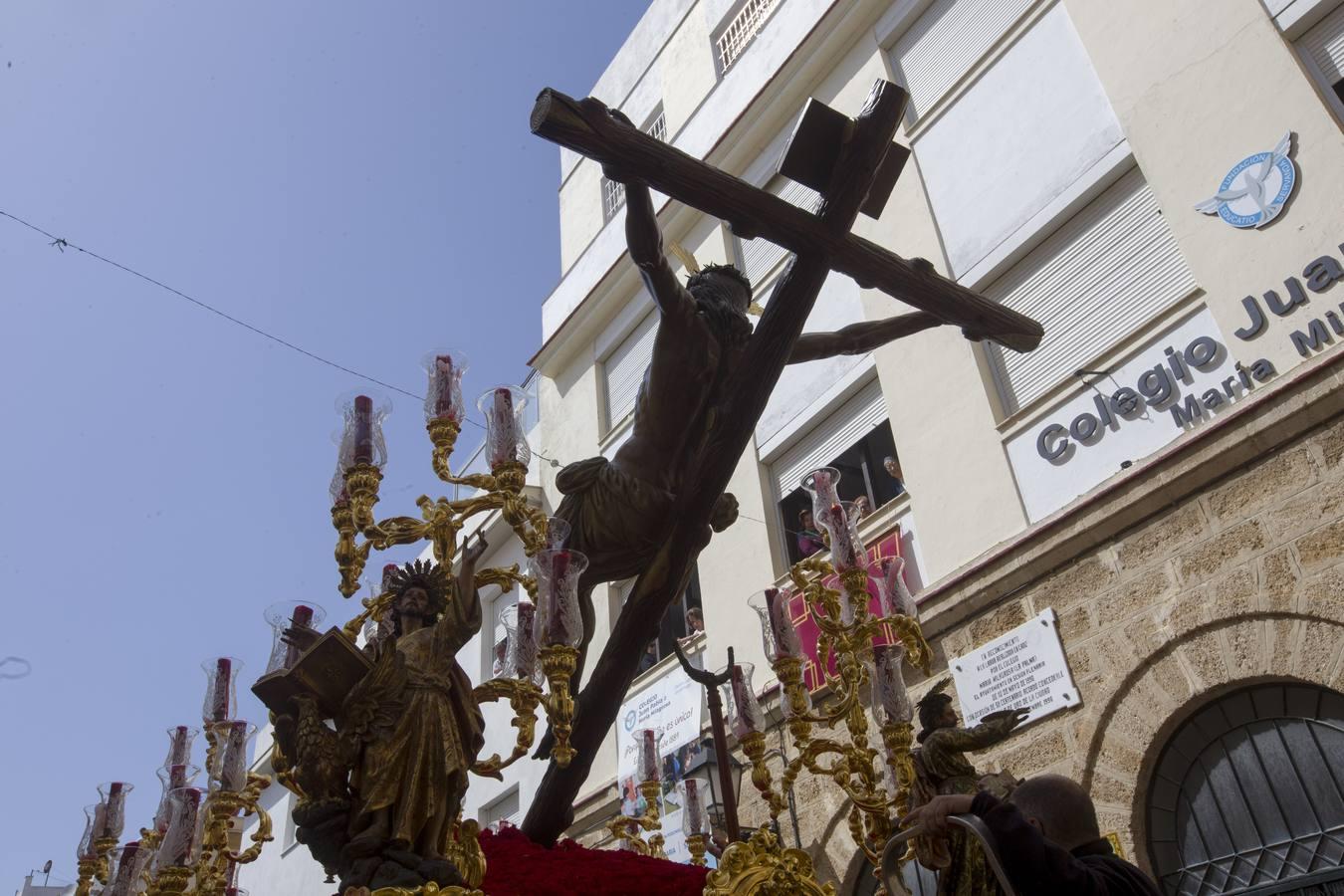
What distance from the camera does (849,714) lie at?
412 centimetres

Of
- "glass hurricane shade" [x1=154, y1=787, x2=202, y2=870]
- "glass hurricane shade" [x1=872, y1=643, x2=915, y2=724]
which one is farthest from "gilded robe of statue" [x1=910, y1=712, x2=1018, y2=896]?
"glass hurricane shade" [x1=154, y1=787, x2=202, y2=870]

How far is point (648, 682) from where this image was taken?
1210cm

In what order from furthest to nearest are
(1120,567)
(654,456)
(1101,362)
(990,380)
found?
(990,380)
(1101,362)
(1120,567)
(654,456)

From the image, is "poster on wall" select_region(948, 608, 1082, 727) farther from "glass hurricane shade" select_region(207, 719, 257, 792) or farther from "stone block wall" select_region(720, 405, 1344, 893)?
"glass hurricane shade" select_region(207, 719, 257, 792)

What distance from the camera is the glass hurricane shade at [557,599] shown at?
129 inches

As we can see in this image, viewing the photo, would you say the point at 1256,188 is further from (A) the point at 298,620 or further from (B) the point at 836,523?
(A) the point at 298,620

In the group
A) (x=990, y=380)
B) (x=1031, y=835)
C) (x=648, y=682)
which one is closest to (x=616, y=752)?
(x=648, y=682)

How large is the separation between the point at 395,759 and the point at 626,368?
38.7 feet

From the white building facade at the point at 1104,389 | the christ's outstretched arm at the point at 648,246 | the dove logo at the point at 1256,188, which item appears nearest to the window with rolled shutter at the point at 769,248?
the white building facade at the point at 1104,389

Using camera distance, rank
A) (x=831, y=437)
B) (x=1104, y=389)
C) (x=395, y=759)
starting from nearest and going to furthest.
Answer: (x=395, y=759), (x=1104, y=389), (x=831, y=437)

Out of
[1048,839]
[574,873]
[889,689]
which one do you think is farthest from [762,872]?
[1048,839]

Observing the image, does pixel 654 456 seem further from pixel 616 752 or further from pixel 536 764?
pixel 536 764

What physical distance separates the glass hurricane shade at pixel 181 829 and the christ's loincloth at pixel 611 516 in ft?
6.24

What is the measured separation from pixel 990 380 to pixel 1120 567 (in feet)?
7.26
